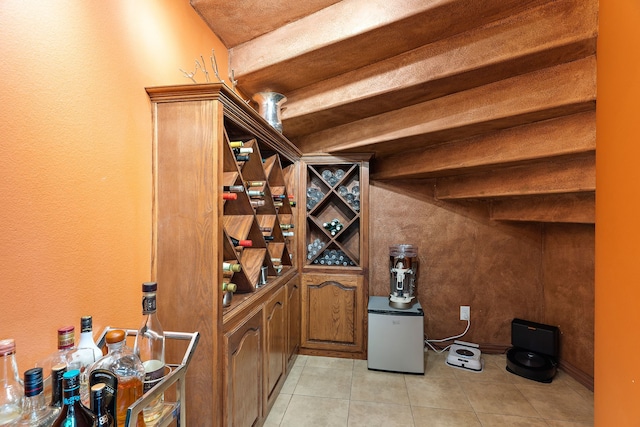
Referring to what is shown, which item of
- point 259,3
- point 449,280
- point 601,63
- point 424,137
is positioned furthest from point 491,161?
point 259,3

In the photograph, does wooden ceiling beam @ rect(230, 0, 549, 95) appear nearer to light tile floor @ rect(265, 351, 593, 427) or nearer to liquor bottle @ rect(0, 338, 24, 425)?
liquor bottle @ rect(0, 338, 24, 425)

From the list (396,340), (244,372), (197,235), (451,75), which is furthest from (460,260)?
(197,235)

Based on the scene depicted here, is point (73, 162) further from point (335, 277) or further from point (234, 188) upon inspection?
point (335, 277)

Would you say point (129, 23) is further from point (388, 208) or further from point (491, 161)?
point (388, 208)

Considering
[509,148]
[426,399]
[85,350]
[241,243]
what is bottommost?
[426,399]

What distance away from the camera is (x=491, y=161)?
2.17m

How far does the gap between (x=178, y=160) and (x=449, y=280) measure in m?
2.92

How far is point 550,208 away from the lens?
238 centimetres

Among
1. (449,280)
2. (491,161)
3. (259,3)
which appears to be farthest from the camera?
(449,280)

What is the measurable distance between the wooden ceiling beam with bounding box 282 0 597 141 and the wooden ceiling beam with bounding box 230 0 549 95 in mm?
60

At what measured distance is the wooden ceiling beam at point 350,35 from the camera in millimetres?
1512

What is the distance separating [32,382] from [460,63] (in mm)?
2179

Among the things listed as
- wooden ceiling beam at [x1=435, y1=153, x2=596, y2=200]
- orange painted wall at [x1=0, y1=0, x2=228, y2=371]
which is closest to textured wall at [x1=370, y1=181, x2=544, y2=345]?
wooden ceiling beam at [x1=435, y1=153, x2=596, y2=200]

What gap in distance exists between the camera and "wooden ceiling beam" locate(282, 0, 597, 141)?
1478 mm
